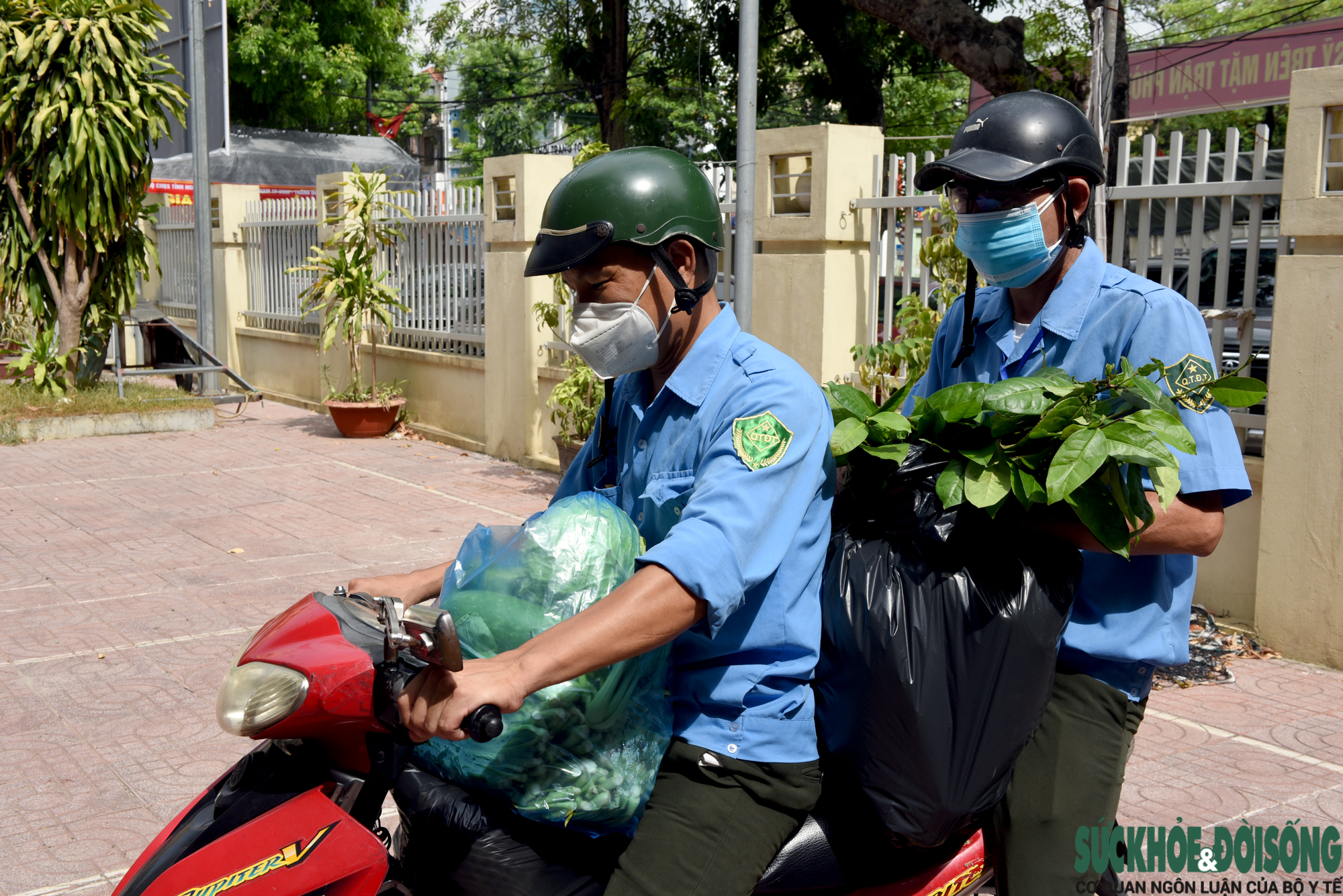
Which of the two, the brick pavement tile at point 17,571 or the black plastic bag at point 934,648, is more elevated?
the black plastic bag at point 934,648

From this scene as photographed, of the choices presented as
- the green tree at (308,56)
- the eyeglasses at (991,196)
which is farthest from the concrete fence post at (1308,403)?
the green tree at (308,56)

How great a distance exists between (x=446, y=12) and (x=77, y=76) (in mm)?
14562

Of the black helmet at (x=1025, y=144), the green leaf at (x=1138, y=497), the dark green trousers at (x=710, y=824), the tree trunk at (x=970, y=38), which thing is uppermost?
the tree trunk at (x=970, y=38)

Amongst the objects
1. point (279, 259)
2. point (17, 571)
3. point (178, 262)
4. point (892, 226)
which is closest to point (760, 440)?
point (892, 226)

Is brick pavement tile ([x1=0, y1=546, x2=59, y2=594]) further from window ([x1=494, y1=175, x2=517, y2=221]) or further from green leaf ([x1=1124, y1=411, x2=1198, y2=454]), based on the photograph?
green leaf ([x1=1124, y1=411, x2=1198, y2=454])

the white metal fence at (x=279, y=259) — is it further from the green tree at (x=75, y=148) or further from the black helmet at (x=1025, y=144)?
the black helmet at (x=1025, y=144)

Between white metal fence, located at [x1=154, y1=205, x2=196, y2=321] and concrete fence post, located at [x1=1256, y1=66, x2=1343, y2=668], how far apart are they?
49.7 ft

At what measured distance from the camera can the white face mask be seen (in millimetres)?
1965

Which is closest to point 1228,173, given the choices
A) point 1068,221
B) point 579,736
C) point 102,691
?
point 1068,221

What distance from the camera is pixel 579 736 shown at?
1747 mm

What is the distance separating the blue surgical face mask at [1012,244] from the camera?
2.20 meters

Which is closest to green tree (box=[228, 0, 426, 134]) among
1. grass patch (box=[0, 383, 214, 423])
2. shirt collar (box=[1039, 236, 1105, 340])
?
grass patch (box=[0, 383, 214, 423])

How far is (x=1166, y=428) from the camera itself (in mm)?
1713

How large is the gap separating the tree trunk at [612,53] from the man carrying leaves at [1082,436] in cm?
1810
